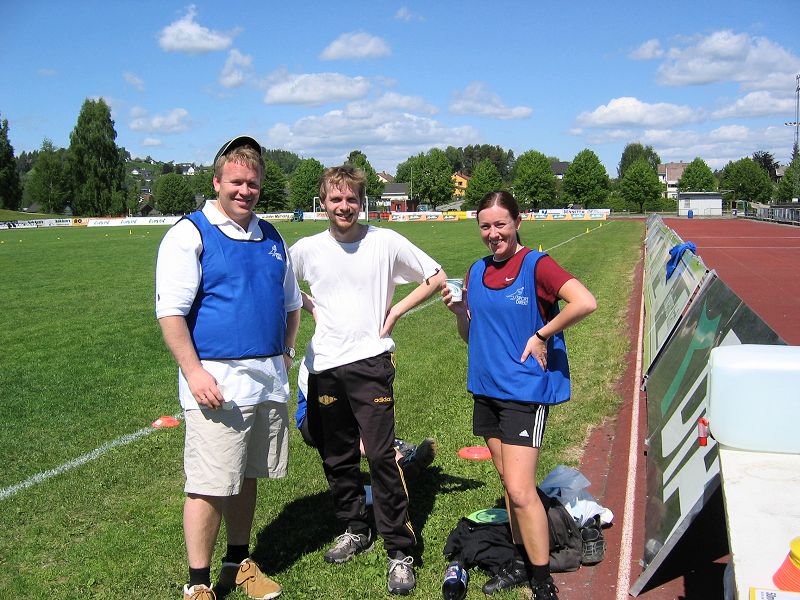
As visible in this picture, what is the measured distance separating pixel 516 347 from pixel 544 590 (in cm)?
113

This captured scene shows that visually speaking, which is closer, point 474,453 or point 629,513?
point 629,513

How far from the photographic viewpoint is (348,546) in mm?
3881

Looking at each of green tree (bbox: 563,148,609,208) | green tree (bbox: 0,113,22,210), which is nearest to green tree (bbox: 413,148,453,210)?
green tree (bbox: 563,148,609,208)

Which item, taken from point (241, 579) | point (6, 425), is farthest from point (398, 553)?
point (6, 425)

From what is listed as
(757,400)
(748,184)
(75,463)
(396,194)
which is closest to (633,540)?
(757,400)

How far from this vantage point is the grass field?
3689 mm

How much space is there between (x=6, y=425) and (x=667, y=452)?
17.5 feet

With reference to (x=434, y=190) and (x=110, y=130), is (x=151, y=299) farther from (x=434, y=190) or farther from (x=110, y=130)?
(x=434, y=190)

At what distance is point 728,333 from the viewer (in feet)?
13.7

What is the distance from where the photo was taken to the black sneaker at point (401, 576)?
346 cm

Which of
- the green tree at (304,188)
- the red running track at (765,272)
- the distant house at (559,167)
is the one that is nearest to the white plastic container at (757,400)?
the red running track at (765,272)

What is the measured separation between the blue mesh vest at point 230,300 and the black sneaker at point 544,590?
5.45ft

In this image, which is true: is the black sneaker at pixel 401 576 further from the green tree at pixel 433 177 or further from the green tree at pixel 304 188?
the green tree at pixel 433 177

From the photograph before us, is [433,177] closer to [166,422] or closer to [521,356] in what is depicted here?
[166,422]
